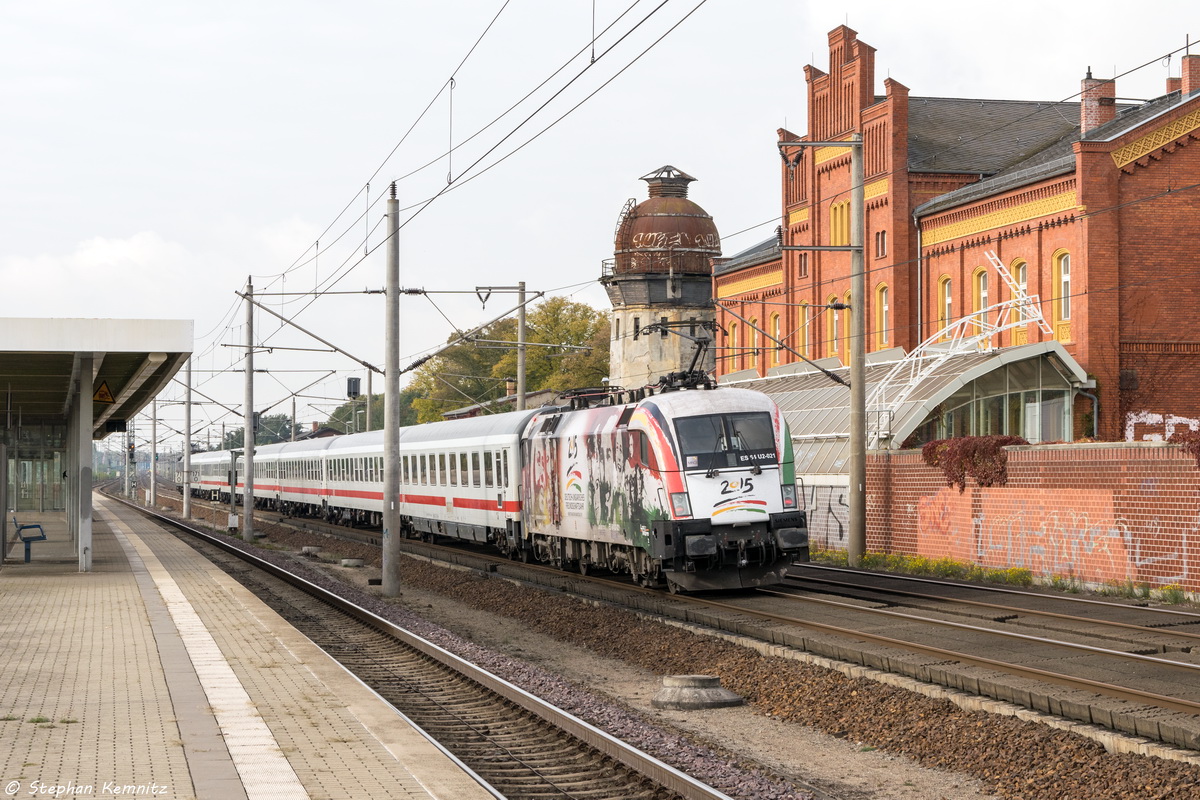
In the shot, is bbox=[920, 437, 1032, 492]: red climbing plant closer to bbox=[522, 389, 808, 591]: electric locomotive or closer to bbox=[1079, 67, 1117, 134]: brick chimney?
bbox=[522, 389, 808, 591]: electric locomotive

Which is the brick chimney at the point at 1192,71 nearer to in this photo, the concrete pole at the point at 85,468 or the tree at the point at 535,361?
the concrete pole at the point at 85,468

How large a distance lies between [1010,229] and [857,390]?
554 inches

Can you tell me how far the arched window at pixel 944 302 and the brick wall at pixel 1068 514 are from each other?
13137 mm

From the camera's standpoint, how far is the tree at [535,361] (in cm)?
9469

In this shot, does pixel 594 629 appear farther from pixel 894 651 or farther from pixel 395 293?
pixel 395 293

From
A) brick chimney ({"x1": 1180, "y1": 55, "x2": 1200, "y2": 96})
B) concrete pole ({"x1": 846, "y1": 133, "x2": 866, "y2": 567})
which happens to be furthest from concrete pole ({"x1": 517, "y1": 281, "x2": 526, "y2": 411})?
brick chimney ({"x1": 1180, "y1": 55, "x2": 1200, "y2": 96})

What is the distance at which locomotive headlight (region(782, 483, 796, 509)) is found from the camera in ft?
66.5

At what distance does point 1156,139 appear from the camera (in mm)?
35500

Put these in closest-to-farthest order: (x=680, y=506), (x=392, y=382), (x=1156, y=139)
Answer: (x=680, y=506), (x=392, y=382), (x=1156, y=139)

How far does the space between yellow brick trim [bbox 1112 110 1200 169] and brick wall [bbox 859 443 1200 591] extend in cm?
1173

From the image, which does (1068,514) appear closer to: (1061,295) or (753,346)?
(1061,295)

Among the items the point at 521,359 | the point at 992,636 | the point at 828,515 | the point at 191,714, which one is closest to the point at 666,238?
the point at 521,359

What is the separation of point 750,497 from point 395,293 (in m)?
7.10

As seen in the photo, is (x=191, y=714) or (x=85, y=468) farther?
(x=85, y=468)
